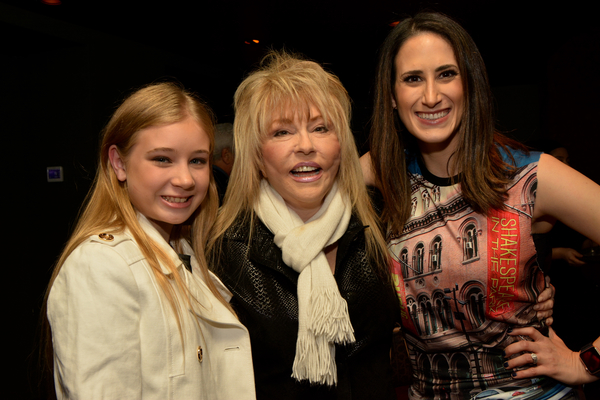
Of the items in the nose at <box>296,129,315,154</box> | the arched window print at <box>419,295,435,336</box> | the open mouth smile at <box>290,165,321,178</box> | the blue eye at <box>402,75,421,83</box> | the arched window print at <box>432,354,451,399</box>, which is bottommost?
the arched window print at <box>432,354,451,399</box>

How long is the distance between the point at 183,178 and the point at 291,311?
2.06 ft

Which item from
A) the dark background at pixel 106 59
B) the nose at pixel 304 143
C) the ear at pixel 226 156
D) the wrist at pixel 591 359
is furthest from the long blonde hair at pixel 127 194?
the dark background at pixel 106 59

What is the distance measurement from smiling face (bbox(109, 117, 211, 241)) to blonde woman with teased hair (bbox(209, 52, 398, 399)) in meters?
0.29

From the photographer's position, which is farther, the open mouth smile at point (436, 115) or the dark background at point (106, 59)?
the dark background at point (106, 59)

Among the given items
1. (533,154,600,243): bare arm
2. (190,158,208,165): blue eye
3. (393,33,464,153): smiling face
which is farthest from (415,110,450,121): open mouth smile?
(190,158,208,165): blue eye

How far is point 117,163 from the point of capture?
145cm

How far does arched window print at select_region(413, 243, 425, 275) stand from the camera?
1.61 m

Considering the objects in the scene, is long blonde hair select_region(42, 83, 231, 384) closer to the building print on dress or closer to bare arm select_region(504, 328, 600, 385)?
the building print on dress

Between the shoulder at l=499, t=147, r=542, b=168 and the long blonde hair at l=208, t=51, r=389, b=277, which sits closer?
the shoulder at l=499, t=147, r=542, b=168

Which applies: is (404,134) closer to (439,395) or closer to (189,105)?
(189,105)

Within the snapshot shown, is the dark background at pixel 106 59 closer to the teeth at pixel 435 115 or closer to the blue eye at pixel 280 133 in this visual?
the teeth at pixel 435 115

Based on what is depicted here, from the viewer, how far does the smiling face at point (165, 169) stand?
1384 millimetres

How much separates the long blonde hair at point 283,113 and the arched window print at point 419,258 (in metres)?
0.12

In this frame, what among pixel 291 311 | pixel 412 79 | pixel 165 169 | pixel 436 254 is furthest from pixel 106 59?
pixel 436 254
